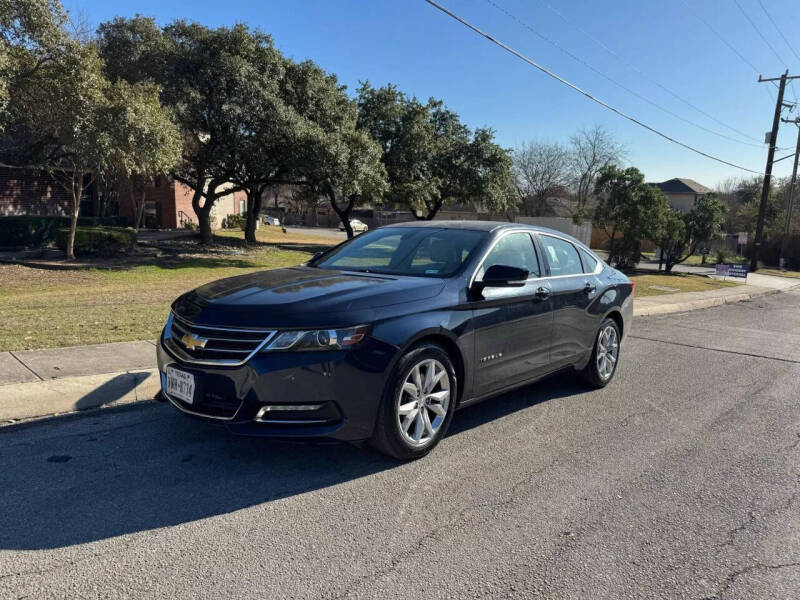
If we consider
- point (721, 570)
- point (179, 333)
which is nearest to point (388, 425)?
point (179, 333)

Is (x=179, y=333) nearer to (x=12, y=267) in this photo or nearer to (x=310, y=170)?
(x=12, y=267)

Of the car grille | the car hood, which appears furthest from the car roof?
the car grille

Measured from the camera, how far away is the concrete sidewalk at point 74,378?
4.67 m

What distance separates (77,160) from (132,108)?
225 centimetres

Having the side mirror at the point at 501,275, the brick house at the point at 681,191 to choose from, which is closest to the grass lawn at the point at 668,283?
the side mirror at the point at 501,275

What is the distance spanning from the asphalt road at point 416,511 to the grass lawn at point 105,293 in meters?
2.70

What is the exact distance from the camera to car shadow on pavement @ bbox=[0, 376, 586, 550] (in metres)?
3.10

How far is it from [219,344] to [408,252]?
1847 millimetres

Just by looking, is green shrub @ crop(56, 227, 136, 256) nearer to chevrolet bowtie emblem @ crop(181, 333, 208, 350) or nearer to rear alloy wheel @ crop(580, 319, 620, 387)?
chevrolet bowtie emblem @ crop(181, 333, 208, 350)

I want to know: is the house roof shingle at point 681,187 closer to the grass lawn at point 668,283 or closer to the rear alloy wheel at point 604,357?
A: the grass lawn at point 668,283

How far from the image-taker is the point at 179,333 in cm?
397

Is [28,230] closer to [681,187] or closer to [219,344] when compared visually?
[219,344]

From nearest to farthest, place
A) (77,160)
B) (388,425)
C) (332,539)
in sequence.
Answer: (332,539) → (388,425) → (77,160)

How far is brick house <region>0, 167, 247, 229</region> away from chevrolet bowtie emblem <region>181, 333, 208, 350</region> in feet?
54.0
